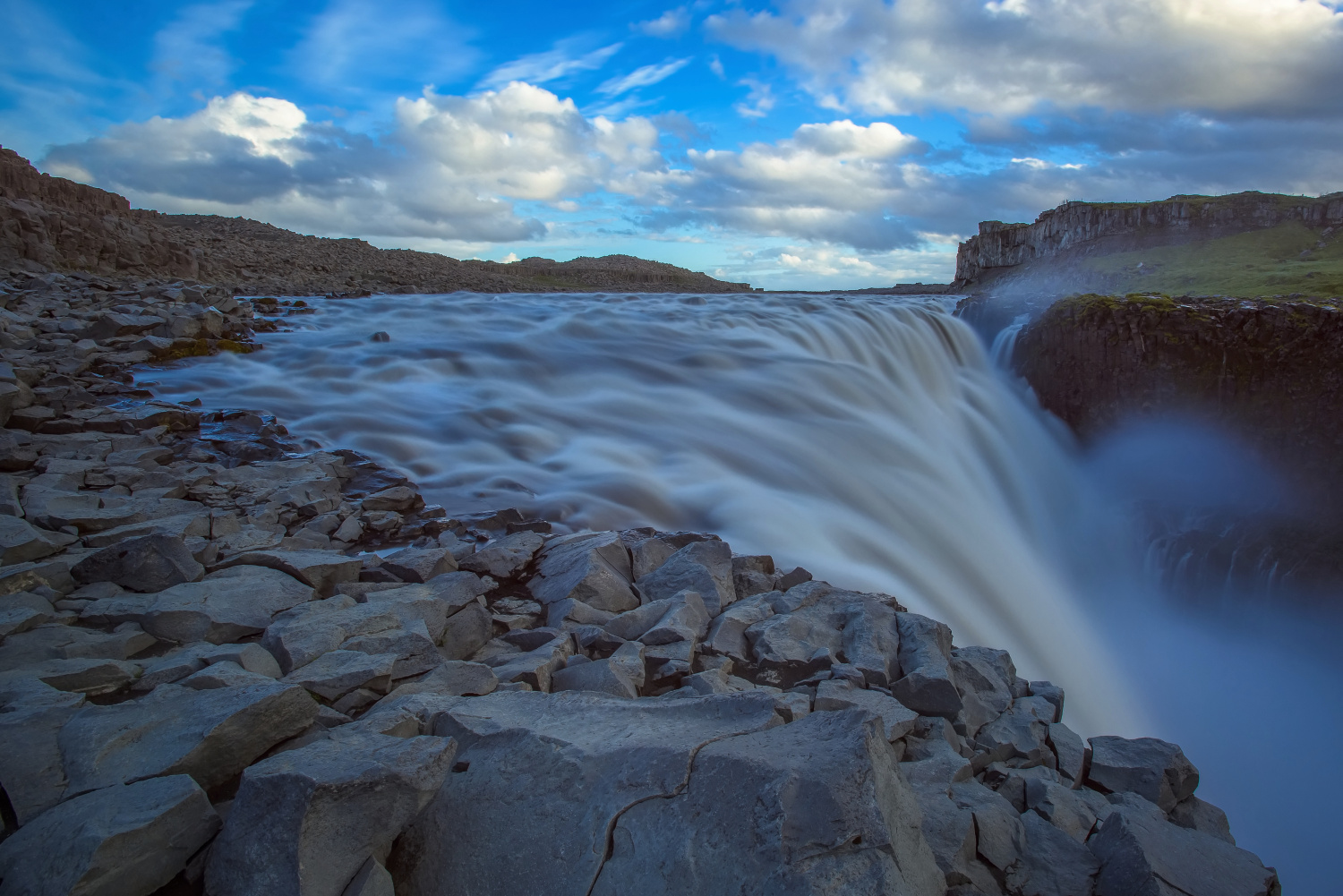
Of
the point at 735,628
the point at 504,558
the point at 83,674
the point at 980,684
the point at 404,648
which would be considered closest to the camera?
the point at 83,674

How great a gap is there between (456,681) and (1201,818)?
366 cm

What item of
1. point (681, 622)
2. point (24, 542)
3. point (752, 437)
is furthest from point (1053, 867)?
point (752, 437)

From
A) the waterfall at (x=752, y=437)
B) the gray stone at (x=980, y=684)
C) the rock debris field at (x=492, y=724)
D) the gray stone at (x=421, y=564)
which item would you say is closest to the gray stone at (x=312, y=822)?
the rock debris field at (x=492, y=724)

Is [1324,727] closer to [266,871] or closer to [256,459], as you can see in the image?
[266,871]

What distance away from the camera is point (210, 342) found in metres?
11.3

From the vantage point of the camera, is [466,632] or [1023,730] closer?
[1023,730]

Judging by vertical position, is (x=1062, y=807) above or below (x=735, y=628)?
below

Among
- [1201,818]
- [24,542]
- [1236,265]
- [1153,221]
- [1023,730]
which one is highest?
[1153,221]

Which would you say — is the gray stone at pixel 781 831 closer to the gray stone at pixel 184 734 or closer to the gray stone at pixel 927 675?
the gray stone at pixel 184 734

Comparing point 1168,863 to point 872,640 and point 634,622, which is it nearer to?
point 872,640

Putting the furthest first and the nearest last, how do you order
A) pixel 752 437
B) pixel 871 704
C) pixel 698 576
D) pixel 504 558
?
pixel 752 437 < pixel 504 558 < pixel 698 576 < pixel 871 704

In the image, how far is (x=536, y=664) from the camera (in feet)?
11.3

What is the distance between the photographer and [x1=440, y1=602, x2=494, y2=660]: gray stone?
3852mm

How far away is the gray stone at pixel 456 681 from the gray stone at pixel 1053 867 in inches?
86.9
